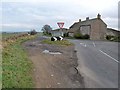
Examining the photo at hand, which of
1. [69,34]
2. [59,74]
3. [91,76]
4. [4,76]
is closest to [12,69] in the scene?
[4,76]

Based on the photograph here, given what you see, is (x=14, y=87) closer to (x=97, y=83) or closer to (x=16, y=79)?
(x=16, y=79)

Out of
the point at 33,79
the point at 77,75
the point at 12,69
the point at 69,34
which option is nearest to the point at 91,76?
the point at 77,75

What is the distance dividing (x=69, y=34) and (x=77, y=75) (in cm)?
8013

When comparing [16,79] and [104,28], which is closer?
[16,79]

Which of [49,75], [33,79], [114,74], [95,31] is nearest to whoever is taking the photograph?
[33,79]

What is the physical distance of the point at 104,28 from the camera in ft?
259

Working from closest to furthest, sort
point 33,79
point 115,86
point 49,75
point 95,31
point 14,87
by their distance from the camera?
point 14,87
point 115,86
point 33,79
point 49,75
point 95,31

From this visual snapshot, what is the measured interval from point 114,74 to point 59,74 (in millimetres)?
2492

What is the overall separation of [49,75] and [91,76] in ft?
5.86

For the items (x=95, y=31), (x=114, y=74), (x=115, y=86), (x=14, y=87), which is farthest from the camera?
(x=95, y=31)

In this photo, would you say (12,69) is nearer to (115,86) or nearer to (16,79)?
(16,79)

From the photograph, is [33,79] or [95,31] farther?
[95,31]

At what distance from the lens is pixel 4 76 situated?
357 inches

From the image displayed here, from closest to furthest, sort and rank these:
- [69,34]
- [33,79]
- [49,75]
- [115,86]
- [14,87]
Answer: [14,87]
[115,86]
[33,79]
[49,75]
[69,34]
